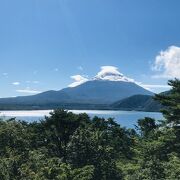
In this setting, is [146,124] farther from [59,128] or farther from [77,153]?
[77,153]

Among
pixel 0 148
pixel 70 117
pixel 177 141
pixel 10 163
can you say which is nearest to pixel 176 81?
pixel 177 141

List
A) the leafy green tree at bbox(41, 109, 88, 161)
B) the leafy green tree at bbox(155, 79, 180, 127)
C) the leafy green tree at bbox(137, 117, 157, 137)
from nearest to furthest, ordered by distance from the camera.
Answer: the leafy green tree at bbox(155, 79, 180, 127), the leafy green tree at bbox(41, 109, 88, 161), the leafy green tree at bbox(137, 117, 157, 137)

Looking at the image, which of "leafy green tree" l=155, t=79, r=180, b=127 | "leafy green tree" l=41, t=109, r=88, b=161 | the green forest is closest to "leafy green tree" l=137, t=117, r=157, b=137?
the green forest

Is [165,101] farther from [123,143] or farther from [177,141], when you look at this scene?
[123,143]

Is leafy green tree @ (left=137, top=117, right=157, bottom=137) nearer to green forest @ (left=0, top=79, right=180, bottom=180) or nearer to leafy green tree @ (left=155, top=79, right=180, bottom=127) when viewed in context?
green forest @ (left=0, top=79, right=180, bottom=180)

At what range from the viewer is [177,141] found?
56219 millimetres

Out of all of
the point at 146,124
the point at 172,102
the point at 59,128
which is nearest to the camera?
the point at 172,102

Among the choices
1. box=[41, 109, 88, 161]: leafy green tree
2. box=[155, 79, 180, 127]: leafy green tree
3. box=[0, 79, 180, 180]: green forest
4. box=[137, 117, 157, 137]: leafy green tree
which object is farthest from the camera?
box=[137, 117, 157, 137]: leafy green tree

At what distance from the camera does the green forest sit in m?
33.7

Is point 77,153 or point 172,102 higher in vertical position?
point 172,102

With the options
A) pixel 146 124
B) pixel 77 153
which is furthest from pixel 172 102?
pixel 146 124

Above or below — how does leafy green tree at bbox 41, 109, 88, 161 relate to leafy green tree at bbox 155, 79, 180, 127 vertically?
below

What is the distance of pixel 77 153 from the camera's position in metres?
46.8

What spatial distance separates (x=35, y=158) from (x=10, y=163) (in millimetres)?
3007
